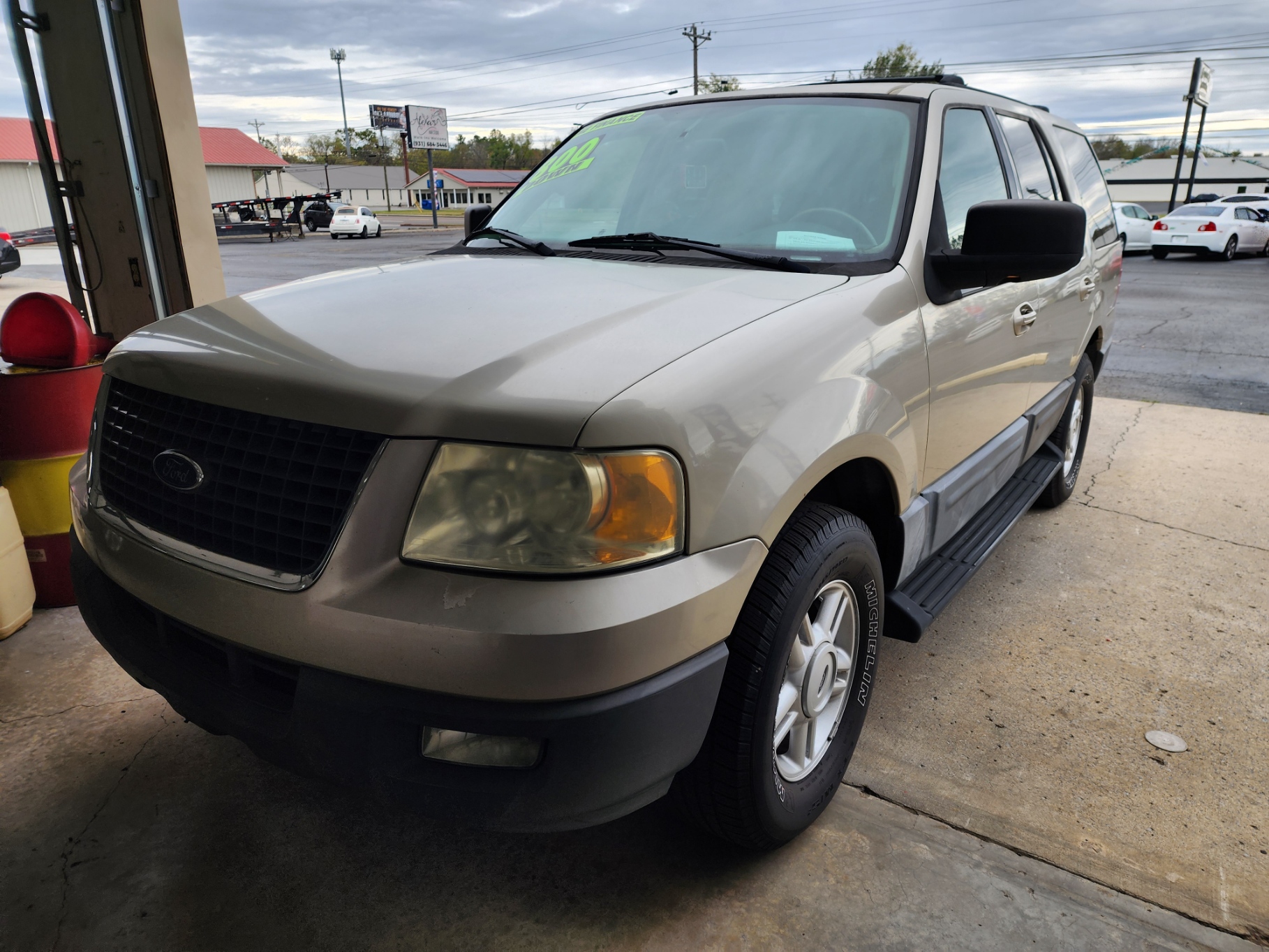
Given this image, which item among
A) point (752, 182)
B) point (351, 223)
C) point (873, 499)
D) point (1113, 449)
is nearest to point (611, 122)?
point (752, 182)

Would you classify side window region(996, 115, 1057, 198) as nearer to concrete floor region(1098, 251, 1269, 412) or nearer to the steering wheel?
the steering wheel

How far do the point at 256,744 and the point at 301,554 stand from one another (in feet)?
1.39

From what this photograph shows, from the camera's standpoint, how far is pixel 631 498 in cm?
148

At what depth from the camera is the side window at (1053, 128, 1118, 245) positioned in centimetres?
409

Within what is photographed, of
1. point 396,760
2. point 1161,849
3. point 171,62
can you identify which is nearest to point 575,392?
point 396,760

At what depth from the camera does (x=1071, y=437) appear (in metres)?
4.50

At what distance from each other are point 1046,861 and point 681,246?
5.94ft

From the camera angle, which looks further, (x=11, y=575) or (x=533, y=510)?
(x=11, y=575)

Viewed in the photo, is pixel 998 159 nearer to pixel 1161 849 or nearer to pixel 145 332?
pixel 1161 849

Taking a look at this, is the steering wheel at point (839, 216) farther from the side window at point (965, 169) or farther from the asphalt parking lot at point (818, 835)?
the asphalt parking lot at point (818, 835)

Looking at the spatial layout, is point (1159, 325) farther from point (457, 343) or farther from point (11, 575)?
point (11, 575)

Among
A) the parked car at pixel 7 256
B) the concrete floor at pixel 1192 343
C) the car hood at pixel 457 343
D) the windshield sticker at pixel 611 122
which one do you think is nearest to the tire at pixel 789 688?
→ the car hood at pixel 457 343

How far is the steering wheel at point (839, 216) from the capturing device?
2.41 metres

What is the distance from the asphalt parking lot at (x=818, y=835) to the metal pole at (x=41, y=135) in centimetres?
191
